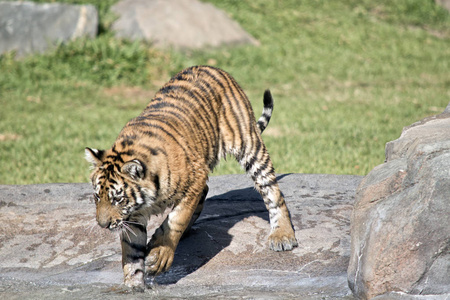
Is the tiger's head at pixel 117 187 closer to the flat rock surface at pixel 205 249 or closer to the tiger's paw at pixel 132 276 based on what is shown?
the tiger's paw at pixel 132 276

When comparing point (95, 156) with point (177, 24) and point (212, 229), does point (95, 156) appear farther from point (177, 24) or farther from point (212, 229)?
point (177, 24)

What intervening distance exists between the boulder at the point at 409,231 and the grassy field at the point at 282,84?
3.34 m

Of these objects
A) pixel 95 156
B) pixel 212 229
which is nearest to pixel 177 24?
pixel 212 229

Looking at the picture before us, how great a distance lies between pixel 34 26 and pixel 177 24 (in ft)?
9.77

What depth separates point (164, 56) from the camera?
469 inches

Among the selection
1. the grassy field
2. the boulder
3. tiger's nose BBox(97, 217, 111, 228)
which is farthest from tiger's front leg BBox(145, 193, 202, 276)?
the grassy field

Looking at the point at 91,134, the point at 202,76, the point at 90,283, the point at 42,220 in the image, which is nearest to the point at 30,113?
the point at 91,134

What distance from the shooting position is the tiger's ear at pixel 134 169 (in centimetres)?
347

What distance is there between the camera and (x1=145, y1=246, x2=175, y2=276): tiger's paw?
12.1ft

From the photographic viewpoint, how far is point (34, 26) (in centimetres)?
1139

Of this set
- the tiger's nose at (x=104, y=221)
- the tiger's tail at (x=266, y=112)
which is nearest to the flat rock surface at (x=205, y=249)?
the tiger's nose at (x=104, y=221)

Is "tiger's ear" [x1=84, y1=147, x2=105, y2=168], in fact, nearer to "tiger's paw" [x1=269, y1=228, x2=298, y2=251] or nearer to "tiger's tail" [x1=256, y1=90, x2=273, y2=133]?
"tiger's paw" [x1=269, y1=228, x2=298, y2=251]

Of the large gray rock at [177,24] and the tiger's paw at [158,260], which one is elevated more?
the tiger's paw at [158,260]

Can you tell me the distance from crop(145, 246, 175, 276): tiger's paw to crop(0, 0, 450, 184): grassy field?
10.8 ft
